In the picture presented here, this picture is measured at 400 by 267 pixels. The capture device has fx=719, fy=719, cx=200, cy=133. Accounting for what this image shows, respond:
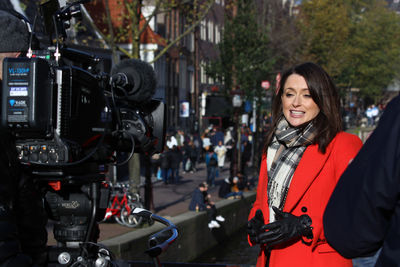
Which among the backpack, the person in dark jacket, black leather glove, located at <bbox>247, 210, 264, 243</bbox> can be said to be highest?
the person in dark jacket

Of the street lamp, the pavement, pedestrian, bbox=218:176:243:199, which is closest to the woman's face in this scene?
the pavement

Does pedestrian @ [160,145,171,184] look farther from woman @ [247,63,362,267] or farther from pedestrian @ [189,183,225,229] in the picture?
woman @ [247,63,362,267]

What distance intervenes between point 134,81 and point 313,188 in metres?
1.37

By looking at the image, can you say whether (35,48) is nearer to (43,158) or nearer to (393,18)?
(43,158)

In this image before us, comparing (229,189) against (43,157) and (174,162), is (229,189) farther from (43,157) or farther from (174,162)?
(43,157)

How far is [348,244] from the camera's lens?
1803 millimetres

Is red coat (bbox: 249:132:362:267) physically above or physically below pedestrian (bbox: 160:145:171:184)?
above

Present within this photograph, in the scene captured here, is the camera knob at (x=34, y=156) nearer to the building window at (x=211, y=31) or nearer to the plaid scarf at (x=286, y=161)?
the plaid scarf at (x=286, y=161)

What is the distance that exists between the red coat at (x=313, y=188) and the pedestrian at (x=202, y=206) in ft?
37.2

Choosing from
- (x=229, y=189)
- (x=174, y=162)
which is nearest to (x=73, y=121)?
(x=229, y=189)

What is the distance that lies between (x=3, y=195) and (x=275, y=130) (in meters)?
1.52

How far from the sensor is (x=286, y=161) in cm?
337

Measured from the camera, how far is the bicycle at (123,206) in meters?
12.9

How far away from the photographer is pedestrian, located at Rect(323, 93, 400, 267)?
5.57 feet
